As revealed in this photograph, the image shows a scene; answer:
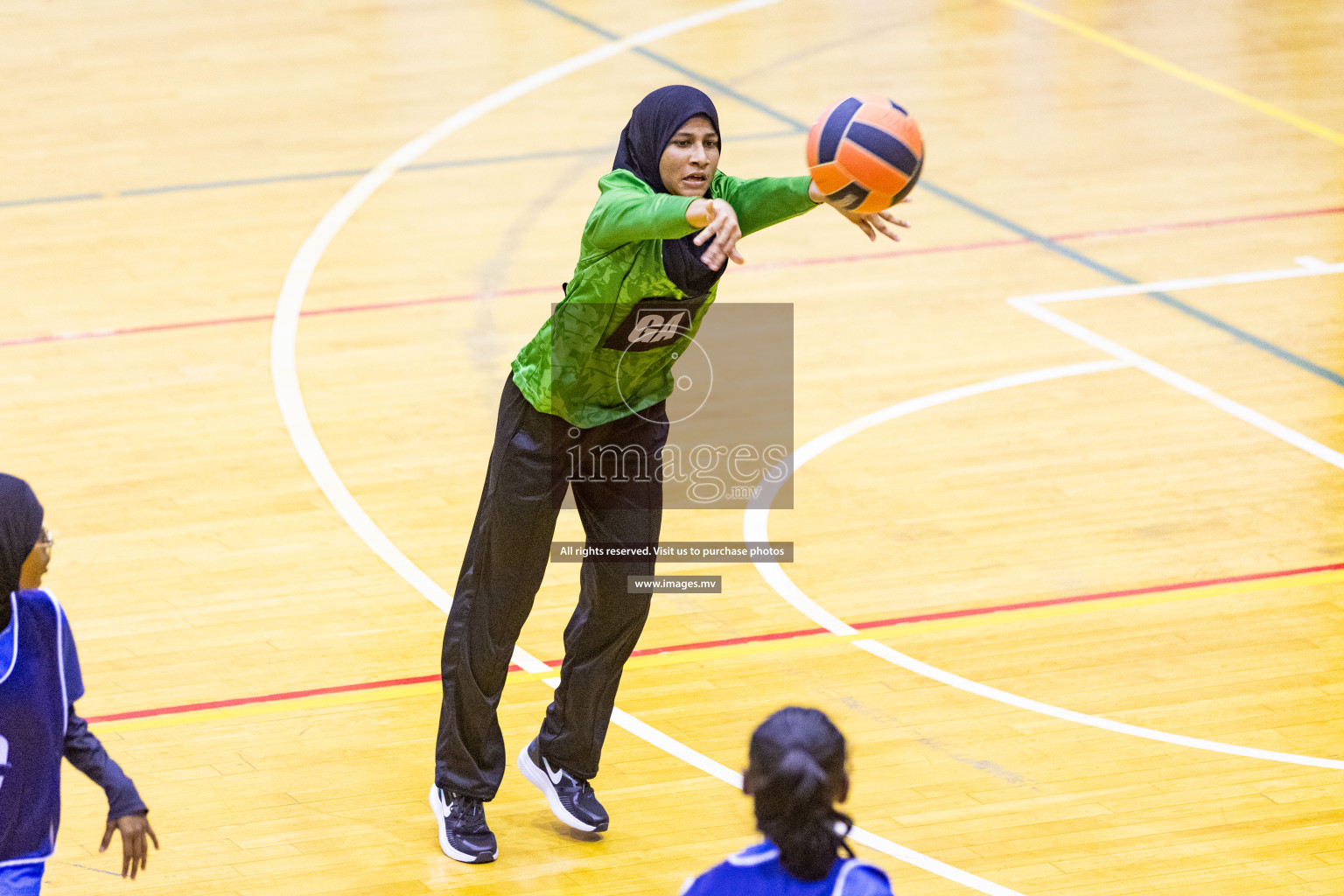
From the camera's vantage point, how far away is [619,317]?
4.89 meters

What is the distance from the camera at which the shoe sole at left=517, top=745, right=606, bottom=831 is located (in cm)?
540

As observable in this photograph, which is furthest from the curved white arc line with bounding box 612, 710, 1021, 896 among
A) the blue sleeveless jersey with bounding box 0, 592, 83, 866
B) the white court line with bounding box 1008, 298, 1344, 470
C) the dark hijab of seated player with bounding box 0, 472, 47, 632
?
the white court line with bounding box 1008, 298, 1344, 470

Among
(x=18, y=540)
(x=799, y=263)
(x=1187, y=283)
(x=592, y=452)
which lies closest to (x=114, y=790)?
(x=18, y=540)

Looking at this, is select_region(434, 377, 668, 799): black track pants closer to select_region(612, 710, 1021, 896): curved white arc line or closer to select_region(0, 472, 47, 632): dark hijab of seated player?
select_region(612, 710, 1021, 896): curved white arc line

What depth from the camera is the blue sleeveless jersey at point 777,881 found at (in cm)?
288

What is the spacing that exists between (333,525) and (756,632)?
189cm

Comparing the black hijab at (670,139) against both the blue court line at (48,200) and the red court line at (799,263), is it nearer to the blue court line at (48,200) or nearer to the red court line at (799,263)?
the red court line at (799,263)

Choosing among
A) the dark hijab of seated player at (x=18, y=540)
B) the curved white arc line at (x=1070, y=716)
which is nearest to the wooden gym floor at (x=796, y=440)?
the curved white arc line at (x=1070, y=716)

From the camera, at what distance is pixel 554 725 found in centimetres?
546

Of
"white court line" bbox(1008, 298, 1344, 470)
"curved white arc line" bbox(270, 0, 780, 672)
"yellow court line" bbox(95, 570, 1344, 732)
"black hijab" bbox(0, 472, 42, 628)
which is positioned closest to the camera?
"black hijab" bbox(0, 472, 42, 628)

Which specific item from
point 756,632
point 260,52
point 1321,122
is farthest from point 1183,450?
point 260,52

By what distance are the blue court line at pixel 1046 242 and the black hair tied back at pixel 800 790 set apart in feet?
21.8

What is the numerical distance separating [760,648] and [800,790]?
3664 mm

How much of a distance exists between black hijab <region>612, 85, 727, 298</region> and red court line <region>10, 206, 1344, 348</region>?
5025 mm
